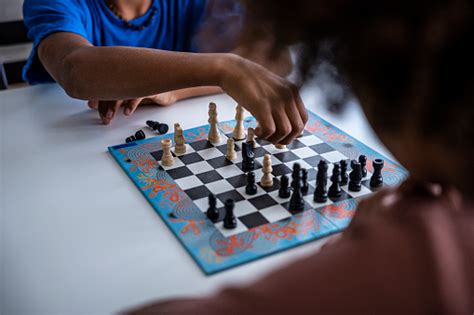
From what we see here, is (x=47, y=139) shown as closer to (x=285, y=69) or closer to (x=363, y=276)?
(x=285, y=69)

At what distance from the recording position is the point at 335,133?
1.54 m

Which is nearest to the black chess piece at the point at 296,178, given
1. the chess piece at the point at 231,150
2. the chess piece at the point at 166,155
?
the chess piece at the point at 231,150

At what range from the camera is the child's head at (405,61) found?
568 mm

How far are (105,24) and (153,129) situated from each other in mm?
547

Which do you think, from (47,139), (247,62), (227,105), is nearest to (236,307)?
(247,62)

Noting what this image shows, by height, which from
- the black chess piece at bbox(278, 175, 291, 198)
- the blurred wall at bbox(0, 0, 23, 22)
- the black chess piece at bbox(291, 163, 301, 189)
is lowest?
the blurred wall at bbox(0, 0, 23, 22)

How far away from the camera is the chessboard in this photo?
1052 millimetres

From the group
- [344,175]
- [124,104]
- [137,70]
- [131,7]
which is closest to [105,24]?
[131,7]

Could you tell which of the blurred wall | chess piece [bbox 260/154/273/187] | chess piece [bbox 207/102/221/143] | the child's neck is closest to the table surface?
chess piece [bbox 207/102/221/143]

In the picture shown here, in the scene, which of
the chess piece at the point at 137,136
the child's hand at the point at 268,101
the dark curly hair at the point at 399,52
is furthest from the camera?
the chess piece at the point at 137,136

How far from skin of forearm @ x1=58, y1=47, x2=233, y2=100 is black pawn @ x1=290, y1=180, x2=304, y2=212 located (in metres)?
0.43

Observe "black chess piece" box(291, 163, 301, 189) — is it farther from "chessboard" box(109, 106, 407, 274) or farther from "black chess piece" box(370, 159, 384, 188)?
"black chess piece" box(370, 159, 384, 188)

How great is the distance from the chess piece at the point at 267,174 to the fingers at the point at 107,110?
548 millimetres

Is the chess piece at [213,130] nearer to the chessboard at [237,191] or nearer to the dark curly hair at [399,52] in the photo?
the chessboard at [237,191]
